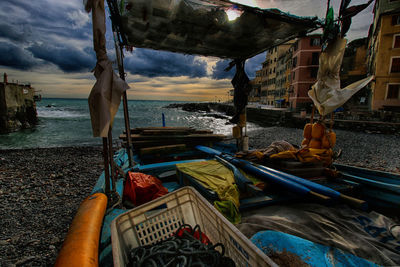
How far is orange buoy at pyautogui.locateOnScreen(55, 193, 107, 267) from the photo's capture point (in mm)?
1669

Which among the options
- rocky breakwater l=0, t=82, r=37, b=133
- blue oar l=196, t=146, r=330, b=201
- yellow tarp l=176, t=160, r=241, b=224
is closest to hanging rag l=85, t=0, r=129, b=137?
yellow tarp l=176, t=160, r=241, b=224

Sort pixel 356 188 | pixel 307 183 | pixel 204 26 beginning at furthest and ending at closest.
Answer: pixel 204 26
pixel 356 188
pixel 307 183

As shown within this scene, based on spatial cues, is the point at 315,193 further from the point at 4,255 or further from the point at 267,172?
the point at 4,255

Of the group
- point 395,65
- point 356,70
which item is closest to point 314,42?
point 356,70

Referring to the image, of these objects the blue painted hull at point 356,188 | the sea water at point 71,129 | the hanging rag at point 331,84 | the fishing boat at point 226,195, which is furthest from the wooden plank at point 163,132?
the sea water at point 71,129

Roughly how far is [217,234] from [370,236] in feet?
9.00

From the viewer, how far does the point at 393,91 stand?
79.5ft

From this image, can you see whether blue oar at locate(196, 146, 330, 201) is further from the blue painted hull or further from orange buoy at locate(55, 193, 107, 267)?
orange buoy at locate(55, 193, 107, 267)

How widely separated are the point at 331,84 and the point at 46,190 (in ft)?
34.4

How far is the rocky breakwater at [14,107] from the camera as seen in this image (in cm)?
2338

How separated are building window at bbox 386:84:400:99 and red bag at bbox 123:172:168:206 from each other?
3466cm

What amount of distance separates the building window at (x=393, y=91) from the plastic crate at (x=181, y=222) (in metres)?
34.9

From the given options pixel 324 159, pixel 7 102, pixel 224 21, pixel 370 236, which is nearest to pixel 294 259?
pixel 370 236

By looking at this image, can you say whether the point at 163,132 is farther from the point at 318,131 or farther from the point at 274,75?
the point at 274,75
